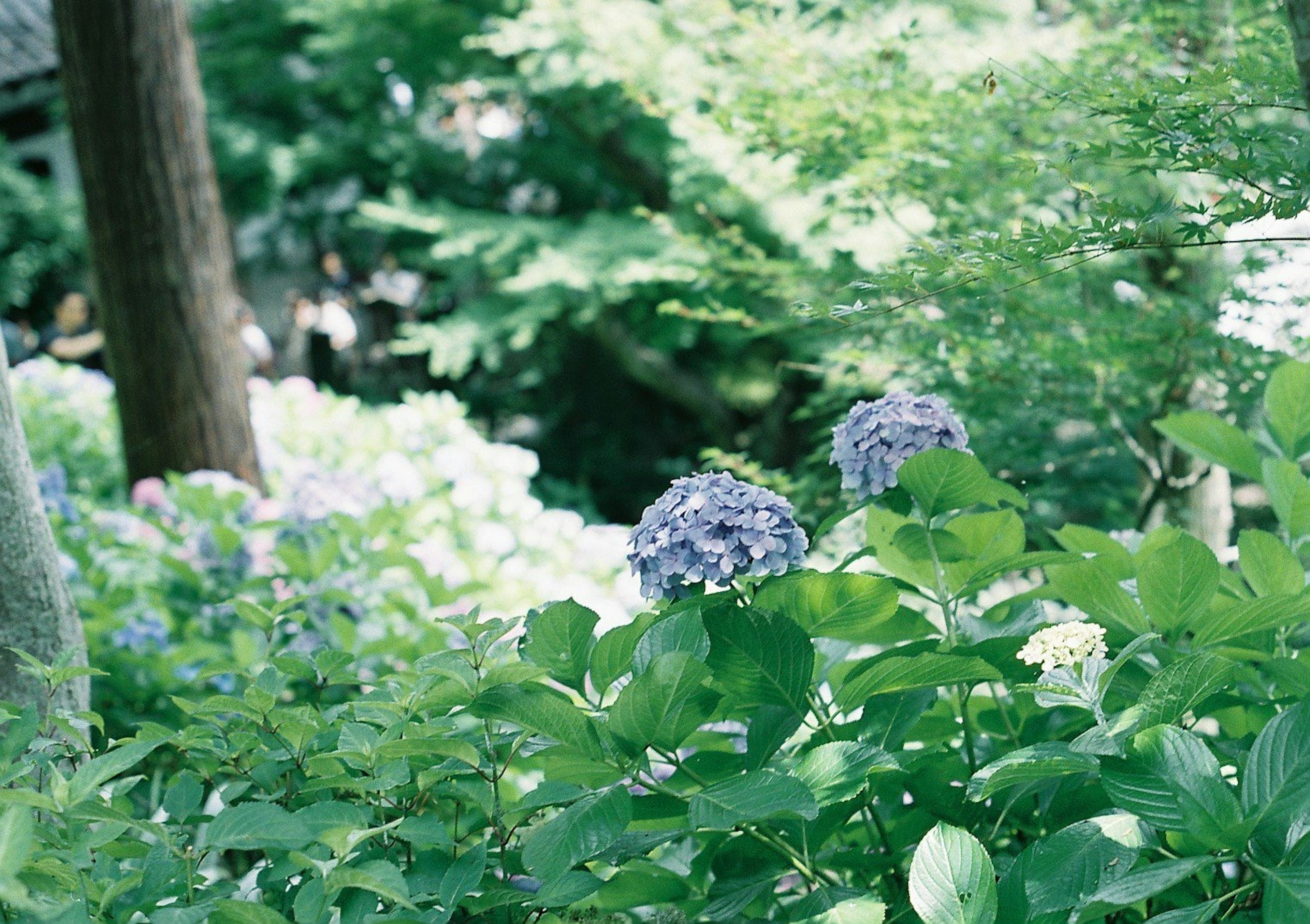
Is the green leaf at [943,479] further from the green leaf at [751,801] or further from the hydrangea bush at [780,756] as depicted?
the green leaf at [751,801]

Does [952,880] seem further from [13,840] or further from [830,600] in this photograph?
[13,840]

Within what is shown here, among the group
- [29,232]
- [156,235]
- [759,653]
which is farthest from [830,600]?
[29,232]

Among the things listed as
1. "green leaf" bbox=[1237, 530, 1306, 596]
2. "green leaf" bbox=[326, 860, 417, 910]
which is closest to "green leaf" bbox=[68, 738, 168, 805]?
"green leaf" bbox=[326, 860, 417, 910]

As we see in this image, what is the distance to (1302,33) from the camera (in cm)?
124

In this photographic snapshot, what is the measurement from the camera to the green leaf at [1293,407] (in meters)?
1.82

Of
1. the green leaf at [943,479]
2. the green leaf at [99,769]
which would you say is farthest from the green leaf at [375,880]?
the green leaf at [943,479]

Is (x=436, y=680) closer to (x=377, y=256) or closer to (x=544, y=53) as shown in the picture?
(x=544, y=53)

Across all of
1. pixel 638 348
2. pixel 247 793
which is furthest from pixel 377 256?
pixel 247 793

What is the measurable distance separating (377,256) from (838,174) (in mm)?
11035

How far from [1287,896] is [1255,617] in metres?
0.39

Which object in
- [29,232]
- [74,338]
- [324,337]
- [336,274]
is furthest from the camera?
[29,232]

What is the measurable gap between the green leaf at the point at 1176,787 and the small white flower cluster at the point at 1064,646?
106 millimetres

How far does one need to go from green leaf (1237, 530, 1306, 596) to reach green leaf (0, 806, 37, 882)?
1399 millimetres

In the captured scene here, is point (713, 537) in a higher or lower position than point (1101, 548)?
higher
